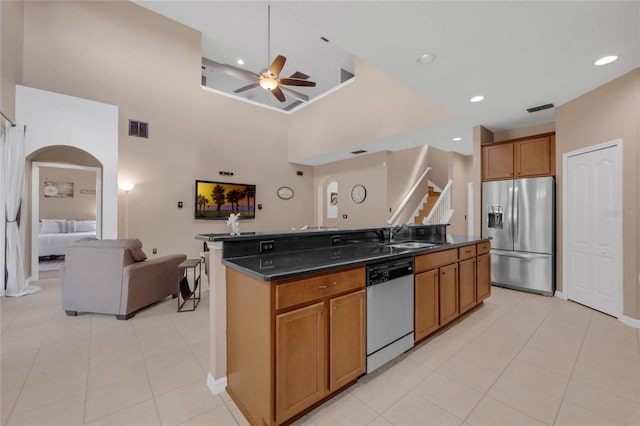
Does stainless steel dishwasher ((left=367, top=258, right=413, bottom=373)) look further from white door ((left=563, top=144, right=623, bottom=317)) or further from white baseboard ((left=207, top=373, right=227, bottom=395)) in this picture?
white door ((left=563, top=144, right=623, bottom=317))

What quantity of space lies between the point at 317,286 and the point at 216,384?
1076mm

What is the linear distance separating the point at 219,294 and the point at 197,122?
18.6 ft

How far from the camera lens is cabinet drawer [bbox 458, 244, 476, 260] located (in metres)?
2.97

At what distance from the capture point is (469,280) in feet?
10.3

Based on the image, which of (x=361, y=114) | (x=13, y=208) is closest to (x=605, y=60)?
(x=361, y=114)

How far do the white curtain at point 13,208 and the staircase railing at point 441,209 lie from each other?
7.48 m

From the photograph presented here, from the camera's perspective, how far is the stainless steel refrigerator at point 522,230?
3.94 metres

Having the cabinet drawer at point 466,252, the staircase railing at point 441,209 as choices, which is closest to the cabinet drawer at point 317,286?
the cabinet drawer at point 466,252

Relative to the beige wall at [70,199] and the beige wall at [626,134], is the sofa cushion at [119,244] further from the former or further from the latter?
the beige wall at [70,199]

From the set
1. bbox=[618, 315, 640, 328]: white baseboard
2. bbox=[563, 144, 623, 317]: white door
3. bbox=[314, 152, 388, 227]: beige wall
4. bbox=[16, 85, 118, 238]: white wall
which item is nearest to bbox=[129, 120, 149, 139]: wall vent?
bbox=[16, 85, 118, 238]: white wall

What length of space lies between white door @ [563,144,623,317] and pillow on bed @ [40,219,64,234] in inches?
441

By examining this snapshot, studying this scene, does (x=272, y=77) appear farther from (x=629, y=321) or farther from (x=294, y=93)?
(x=629, y=321)

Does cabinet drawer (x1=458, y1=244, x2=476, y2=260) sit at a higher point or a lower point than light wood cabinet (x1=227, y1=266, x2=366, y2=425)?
higher

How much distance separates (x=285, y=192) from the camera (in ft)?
25.8
